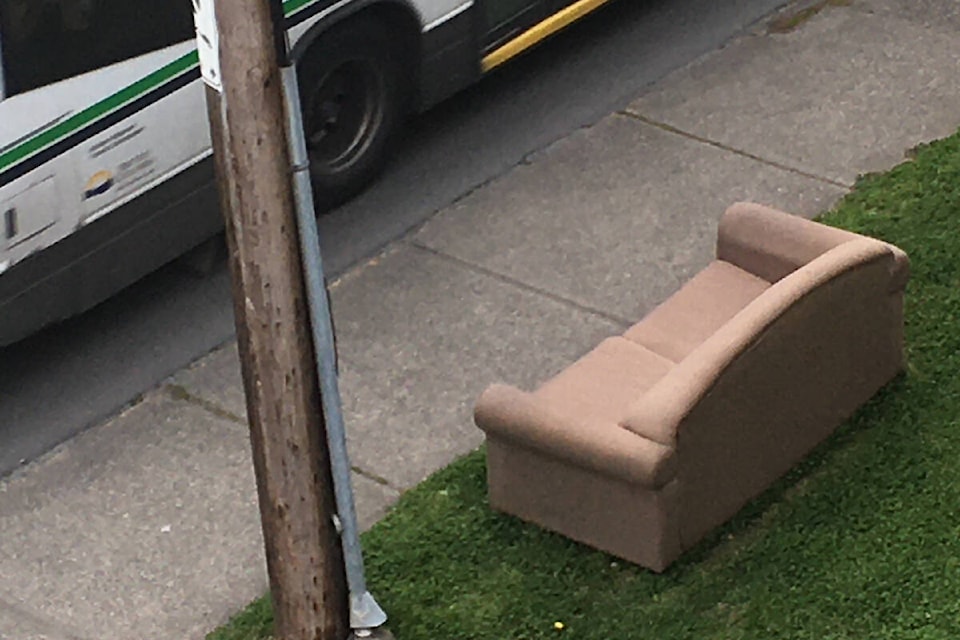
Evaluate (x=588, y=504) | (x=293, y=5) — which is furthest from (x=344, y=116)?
(x=588, y=504)

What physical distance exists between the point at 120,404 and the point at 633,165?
2733 millimetres


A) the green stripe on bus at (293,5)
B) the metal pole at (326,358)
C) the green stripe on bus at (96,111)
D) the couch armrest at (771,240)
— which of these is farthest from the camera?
the green stripe on bus at (293,5)

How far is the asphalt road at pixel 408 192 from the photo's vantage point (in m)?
7.47

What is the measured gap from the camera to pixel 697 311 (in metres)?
6.82

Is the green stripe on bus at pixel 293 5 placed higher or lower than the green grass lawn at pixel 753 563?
higher

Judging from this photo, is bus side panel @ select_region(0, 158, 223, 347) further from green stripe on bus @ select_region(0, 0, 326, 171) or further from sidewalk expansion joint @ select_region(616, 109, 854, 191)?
sidewalk expansion joint @ select_region(616, 109, 854, 191)

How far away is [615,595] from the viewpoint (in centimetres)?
608

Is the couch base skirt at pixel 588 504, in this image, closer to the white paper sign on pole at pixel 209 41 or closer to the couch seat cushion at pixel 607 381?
the couch seat cushion at pixel 607 381

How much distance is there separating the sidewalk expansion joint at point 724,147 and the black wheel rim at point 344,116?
1.36 m

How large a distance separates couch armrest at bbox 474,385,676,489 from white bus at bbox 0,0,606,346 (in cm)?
189

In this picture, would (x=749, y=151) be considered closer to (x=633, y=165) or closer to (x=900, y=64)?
(x=633, y=165)

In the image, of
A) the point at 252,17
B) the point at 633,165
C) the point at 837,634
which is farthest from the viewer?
the point at 633,165

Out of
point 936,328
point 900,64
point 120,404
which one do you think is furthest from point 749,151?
point 120,404

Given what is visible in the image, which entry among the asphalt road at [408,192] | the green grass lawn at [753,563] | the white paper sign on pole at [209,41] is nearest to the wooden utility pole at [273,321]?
the white paper sign on pole at [209,41]
